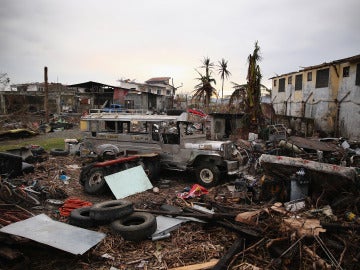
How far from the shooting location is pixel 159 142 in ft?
28.4

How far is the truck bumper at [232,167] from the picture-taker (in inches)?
312

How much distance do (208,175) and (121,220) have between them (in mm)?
3530

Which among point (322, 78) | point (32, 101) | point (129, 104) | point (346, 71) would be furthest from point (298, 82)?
point (32, 101)

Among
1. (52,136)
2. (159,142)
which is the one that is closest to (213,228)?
(159,142)

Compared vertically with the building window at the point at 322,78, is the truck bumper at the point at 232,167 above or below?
below

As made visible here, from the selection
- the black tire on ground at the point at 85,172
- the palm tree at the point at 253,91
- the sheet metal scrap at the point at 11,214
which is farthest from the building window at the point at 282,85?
the sheet metal scrap at the point at 11,214

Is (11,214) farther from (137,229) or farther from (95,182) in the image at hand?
(137,229)

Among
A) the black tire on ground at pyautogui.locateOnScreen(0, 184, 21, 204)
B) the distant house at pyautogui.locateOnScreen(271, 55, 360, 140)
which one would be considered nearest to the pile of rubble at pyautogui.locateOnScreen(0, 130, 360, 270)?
the black tire on ground at pyautogui.locateOnScreen(0, 184, 21, 204)

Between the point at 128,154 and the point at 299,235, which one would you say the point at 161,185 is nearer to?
the point at 128,154

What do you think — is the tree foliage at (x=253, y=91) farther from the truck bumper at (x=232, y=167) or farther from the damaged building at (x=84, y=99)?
the damaged building at (x=84, y=99)

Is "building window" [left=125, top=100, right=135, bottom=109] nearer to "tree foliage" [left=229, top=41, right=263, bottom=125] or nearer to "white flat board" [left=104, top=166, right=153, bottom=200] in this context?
"tree foliage" [left=229, top=41, right=263, bottom=125]

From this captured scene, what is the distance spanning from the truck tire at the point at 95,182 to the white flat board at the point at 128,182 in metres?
0.30

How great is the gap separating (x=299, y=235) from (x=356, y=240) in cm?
89

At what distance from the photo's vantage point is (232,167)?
802cm
